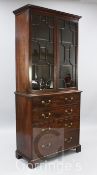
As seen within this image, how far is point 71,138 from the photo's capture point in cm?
367

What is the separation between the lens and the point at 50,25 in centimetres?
336

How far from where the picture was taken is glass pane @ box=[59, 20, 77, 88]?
3.56m

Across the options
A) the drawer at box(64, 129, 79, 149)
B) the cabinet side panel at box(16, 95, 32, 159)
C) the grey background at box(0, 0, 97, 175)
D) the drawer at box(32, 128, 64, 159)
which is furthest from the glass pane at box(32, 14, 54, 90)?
the grey background at box(0, 0, 97, 175)

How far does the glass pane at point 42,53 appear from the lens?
3.24 meters

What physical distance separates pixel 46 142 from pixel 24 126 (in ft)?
1.31

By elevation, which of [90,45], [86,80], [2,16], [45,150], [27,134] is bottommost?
[45,150]

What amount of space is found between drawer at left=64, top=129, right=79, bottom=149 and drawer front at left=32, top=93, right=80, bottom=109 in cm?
48

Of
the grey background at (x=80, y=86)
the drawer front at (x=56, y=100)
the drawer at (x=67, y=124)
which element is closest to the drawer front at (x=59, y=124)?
the drawer at (x=67, y=124)

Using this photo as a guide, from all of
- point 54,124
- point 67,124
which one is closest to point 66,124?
point 67,124

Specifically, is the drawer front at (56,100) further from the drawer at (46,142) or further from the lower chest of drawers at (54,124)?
the drawer at (46,142)

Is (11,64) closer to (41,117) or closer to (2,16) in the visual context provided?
(2,16)

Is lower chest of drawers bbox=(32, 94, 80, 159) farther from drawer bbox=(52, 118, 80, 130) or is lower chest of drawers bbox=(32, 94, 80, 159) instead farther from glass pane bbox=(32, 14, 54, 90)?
glass pane bbox=(32, 14, 54, 90)

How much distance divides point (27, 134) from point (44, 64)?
1044 mm

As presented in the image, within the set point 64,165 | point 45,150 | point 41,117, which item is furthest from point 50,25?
point 64,165
